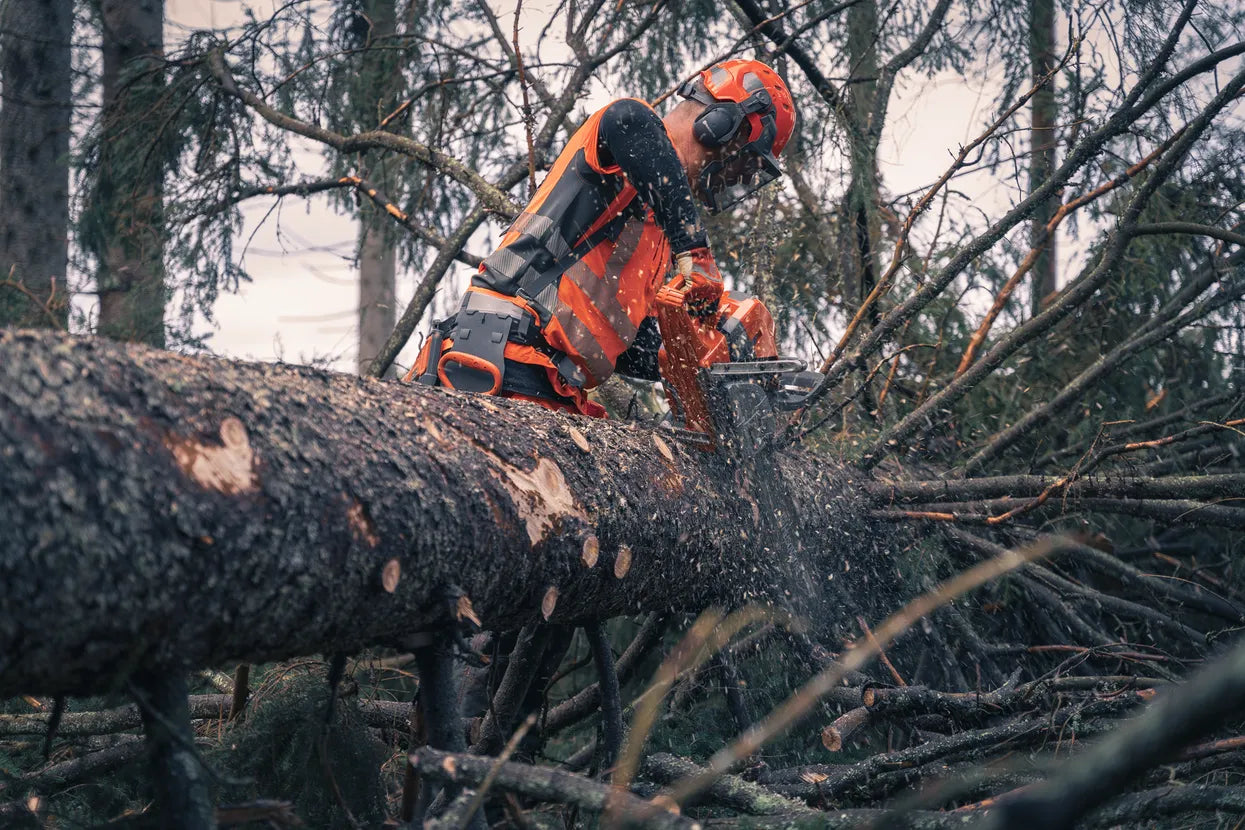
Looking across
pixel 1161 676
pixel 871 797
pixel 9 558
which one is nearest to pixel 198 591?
pixel 9 558

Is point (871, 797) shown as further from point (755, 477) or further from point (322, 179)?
point (322, 179)

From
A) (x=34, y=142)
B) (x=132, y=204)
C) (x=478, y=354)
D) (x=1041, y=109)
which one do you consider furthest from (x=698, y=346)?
(x=34, y=142)

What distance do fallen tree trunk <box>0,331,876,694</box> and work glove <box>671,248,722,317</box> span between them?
1.82 ft

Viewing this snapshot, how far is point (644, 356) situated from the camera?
3338 millimetres

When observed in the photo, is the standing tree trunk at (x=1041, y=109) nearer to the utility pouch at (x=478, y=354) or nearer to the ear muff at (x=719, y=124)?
the ear muff at (x=719, y=124)

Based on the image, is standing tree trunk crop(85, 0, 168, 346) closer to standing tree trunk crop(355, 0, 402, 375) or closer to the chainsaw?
standing tree trunk crop(355, 0, 402, 375)

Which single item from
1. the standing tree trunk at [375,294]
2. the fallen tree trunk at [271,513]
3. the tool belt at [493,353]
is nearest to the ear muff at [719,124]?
the tool belt at [493,353]

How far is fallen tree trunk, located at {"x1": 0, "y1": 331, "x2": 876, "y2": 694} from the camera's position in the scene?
47.1 inches

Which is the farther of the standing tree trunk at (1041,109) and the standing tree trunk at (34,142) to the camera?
the standing tree trunk at (34,142)

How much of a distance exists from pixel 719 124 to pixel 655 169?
0.38 metres

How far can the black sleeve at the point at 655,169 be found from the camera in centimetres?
275

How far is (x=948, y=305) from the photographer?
4.55 metres

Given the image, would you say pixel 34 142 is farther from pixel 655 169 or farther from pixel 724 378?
pixel 724 378

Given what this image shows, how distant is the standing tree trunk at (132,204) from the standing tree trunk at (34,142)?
30 cm
